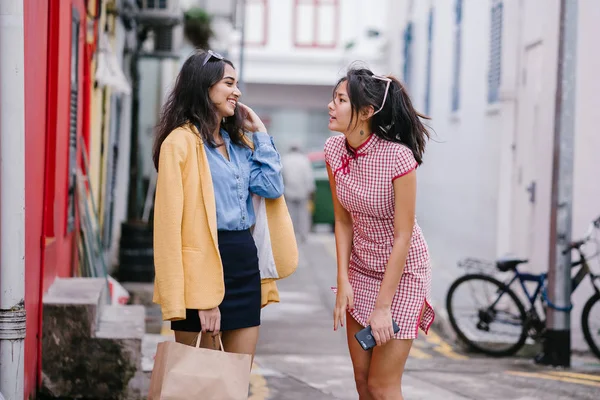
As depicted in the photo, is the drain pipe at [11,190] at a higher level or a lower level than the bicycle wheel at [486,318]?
higher

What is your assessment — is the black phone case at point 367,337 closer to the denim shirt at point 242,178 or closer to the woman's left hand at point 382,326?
the woman's left hand at point 382,326

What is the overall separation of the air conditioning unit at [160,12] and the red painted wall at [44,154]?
5.78 meters

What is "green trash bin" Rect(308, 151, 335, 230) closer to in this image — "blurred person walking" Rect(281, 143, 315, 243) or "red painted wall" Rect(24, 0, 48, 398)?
"blurred person walking" Rect(281, 143, 315, 243)

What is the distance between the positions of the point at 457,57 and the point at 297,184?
131 inches

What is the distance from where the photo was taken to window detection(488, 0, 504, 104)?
13047 millimetres

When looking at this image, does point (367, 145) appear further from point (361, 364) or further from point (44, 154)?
point (44, 154)

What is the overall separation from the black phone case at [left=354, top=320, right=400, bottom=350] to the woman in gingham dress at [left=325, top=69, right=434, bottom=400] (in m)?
0.03

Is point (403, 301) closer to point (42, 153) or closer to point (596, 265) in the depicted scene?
point (42, 153)

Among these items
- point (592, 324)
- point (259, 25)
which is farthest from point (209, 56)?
point (259, 25)

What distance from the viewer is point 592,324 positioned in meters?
8.38

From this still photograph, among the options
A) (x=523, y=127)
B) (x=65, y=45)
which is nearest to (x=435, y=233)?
(x=523, y=127)

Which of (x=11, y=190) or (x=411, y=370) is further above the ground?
(x=11, y=190)

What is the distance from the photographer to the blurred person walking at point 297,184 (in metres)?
17.2

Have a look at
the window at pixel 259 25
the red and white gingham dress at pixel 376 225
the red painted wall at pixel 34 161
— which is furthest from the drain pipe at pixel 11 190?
the window at pixel 259 25
